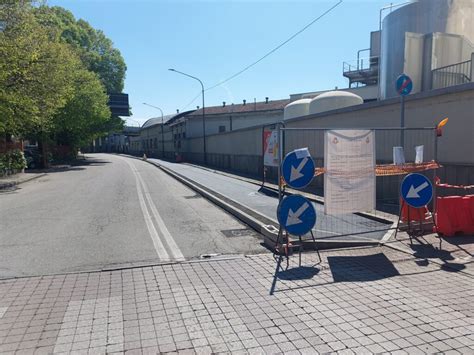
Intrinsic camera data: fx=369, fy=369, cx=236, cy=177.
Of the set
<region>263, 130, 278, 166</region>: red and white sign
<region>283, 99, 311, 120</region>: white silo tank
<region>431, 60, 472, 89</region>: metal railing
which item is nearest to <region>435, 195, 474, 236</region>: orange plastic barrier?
<region>431, 60, 472, 89</region>: metal railing

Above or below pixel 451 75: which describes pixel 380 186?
below

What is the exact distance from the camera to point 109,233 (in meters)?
7.93

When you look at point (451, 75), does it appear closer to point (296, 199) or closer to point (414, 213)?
point (414, 213)

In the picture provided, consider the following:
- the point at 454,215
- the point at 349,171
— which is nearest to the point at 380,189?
the point at 454,215

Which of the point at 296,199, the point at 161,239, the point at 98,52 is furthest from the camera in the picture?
the point at 98,52

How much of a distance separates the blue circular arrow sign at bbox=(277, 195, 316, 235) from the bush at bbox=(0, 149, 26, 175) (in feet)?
69.0

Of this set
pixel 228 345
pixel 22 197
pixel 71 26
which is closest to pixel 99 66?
pixel 71 26

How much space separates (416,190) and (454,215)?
3.29 ft

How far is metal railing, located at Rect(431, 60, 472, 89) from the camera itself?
12.9 m

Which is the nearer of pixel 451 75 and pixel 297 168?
pixel 297 168

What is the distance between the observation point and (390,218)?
8.69 meters

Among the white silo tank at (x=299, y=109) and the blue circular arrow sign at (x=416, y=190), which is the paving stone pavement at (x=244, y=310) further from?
the white silo tank at (x=299, y=109)

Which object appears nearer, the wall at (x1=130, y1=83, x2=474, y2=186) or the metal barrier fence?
the metal barrier fence

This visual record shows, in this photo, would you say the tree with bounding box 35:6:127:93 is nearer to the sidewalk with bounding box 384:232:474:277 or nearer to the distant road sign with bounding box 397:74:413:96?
the distant road sign with bounding box 397:74:413:96
